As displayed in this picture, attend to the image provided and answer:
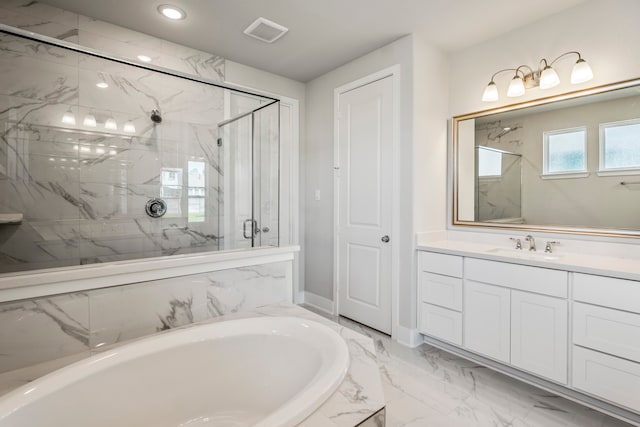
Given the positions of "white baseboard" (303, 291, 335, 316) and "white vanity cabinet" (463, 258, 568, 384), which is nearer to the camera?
"white vanity cabinet" (463, 258, 568, 384)

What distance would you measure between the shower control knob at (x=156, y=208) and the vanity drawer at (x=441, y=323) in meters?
2.08

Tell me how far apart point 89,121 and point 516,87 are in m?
2.96

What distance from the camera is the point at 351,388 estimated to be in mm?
1060

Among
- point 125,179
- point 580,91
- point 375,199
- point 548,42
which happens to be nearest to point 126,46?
point 125,179

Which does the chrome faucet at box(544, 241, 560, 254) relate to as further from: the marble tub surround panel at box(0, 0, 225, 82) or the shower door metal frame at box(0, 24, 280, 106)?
the marble tub surround panel at box(0, 0, 225, 82)

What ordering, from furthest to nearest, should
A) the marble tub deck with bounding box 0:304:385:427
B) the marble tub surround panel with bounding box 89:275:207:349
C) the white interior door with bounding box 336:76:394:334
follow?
the white interior door with bounding box 336:76:394:334
the marble tub surround panel with bounding box 89:275:207:349
the marble tub deck with bounding box 0:304:385:427

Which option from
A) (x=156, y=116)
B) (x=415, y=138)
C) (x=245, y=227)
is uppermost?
(x=156, y=116)

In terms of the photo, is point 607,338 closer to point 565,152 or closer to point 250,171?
point 565,152

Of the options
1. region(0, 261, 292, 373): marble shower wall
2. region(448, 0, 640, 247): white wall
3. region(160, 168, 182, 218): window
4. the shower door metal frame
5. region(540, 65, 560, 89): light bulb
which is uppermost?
region(448, 0, 640, 247): white wall

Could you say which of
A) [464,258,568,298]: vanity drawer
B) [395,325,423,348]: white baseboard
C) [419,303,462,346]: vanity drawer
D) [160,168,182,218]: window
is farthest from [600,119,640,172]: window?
[160,168,182,218]: window

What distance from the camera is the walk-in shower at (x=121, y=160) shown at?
174 centimetres

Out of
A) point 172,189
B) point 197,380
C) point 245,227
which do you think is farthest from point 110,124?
point 197,380

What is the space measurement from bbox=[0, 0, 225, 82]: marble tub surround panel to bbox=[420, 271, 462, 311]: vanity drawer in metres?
2.46

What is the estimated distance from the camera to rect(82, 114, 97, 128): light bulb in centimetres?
206
